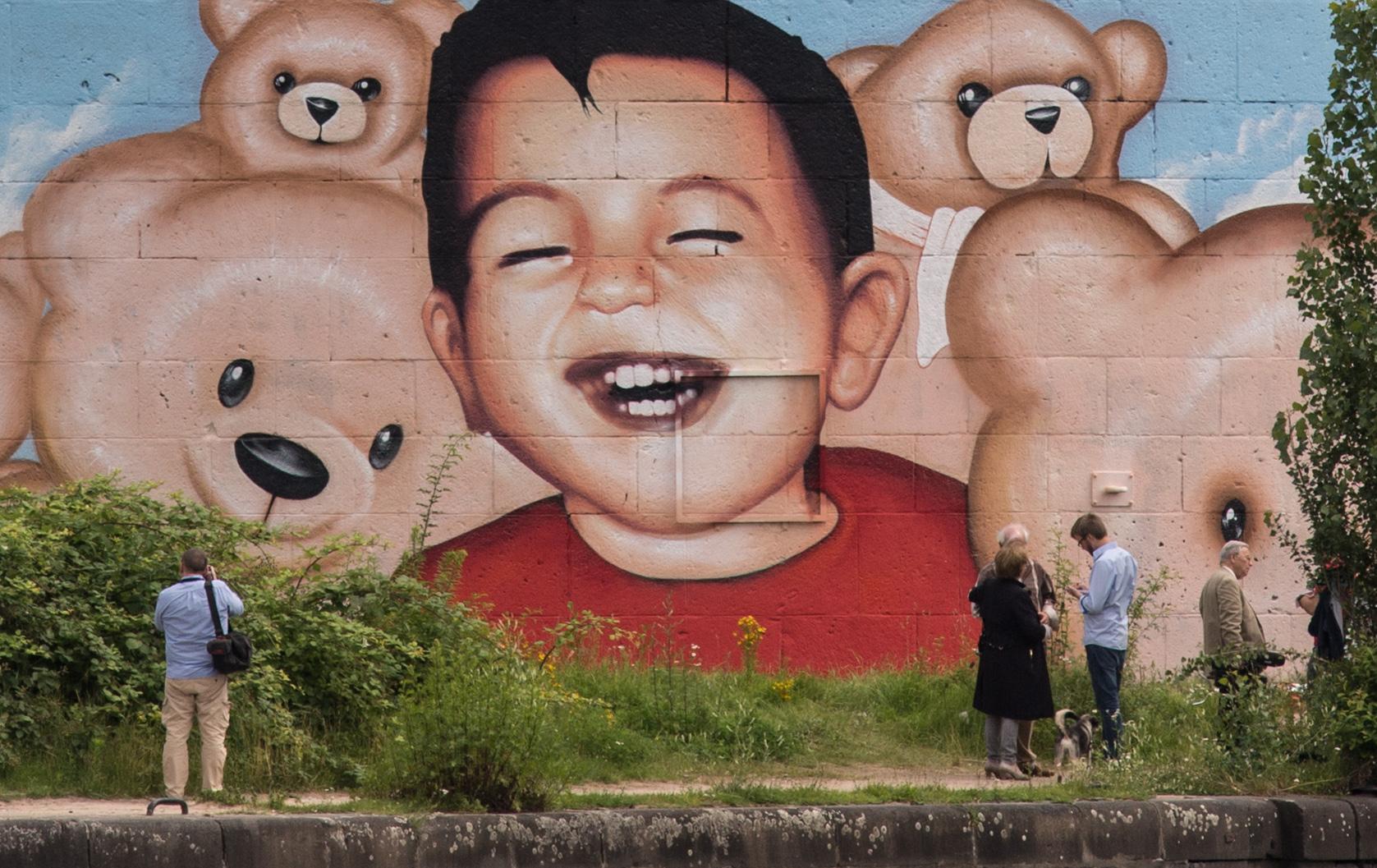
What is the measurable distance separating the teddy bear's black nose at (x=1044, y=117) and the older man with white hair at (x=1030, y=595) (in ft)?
10.4

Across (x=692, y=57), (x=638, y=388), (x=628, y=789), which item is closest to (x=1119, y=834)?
(x=628, y=789)

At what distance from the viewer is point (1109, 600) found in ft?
32.8

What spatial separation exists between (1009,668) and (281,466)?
506 centimetres

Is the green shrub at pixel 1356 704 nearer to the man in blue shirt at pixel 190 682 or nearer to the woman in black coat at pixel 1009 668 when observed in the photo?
the woman in black coat at pixel 1009 668

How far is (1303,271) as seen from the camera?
368 inches

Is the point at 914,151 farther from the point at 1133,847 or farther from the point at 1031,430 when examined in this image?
the point at 1133,847

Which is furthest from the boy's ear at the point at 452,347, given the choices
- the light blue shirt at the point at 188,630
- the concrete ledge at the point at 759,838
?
the concrete ledge at the point at 759,838

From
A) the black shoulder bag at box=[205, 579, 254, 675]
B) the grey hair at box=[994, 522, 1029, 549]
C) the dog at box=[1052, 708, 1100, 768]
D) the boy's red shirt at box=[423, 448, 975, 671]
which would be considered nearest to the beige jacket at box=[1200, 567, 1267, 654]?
the dog at box=[1052, 708, 1100, 768]

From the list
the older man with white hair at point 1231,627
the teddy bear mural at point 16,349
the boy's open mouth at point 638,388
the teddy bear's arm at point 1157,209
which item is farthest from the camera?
the teddy bear's arm at point 1157,209

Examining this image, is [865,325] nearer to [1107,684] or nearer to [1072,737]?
[1107,684]

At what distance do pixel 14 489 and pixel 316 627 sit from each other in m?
1.95

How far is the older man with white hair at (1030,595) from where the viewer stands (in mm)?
9828

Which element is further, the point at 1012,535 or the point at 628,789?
the point at 1012,535

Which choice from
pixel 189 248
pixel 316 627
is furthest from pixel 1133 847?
pixel 189 248
